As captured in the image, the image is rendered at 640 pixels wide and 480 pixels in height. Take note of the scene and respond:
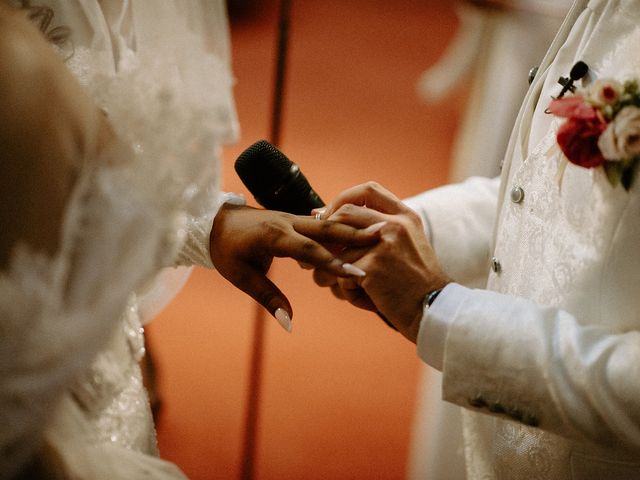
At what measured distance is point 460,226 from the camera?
3.85 feet

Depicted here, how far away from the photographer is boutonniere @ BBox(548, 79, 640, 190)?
675 mm

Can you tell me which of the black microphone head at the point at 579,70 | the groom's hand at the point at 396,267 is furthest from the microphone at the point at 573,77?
the groom's hand at the point at 396,267

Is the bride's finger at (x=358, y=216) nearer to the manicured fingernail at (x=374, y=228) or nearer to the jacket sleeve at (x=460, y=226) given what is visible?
the manicured fingernail at (x=374, y=228)

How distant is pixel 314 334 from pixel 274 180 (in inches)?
60.2

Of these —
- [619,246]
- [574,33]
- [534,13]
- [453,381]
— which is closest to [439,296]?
[453,381]

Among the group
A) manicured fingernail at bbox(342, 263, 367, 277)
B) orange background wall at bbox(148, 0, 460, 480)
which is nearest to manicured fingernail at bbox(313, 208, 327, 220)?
manicured fingernail at bbox(342, 263, 367, 277)

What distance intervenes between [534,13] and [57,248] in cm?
217

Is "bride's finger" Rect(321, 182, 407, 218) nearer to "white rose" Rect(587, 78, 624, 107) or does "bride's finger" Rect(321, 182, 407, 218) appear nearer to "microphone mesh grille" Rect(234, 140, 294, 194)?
"microphone mesh grille" Rect(234, 140, 294, 194)

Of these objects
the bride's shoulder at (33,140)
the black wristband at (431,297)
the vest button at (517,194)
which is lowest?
the black wristband at (431,297)

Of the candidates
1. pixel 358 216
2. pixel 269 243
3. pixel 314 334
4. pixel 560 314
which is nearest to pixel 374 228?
pixel 358 216

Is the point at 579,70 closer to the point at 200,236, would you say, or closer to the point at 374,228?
the point at 374,228

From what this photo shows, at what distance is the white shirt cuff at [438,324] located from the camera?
78 cm

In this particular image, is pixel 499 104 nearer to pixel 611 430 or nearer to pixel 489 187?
pixel 489 187

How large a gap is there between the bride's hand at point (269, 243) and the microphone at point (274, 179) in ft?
0.09
